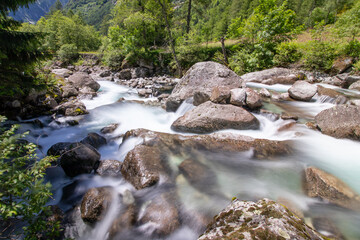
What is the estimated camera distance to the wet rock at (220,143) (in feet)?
16.5

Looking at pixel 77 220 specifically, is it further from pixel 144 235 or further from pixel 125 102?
pixel 125 102

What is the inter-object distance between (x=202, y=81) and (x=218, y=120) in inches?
164

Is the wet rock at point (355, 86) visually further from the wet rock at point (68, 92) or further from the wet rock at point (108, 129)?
the wet rock at point (68, 92)

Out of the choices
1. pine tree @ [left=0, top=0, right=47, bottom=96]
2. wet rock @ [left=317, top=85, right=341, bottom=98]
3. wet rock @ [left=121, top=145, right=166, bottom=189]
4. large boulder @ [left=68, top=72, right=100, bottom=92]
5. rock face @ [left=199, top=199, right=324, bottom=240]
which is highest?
pine tree @ [left=0, top=0, right=47, bottom=96]

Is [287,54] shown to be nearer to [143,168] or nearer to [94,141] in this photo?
[143,168]

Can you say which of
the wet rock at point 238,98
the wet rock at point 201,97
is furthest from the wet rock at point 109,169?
the wet rock at point 238,98

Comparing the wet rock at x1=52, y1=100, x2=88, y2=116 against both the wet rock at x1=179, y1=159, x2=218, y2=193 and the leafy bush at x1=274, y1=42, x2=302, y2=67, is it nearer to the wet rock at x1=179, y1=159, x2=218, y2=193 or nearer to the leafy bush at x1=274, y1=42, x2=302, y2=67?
the wet rock at x1=179, y1=159, x2=218, y2=193

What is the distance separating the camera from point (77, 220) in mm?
3555

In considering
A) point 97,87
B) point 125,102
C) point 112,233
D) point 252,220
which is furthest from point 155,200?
point 97,87

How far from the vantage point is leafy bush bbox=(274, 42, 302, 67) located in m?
14.8

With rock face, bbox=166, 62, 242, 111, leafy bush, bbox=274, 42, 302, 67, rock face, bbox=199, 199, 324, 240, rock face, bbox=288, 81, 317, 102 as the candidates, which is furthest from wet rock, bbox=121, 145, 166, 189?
leafy bush, bbox=274, 42, 302, 67

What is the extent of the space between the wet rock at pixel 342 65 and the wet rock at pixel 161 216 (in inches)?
618

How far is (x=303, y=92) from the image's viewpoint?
28.3 ft

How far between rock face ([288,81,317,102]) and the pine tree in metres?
11.4
